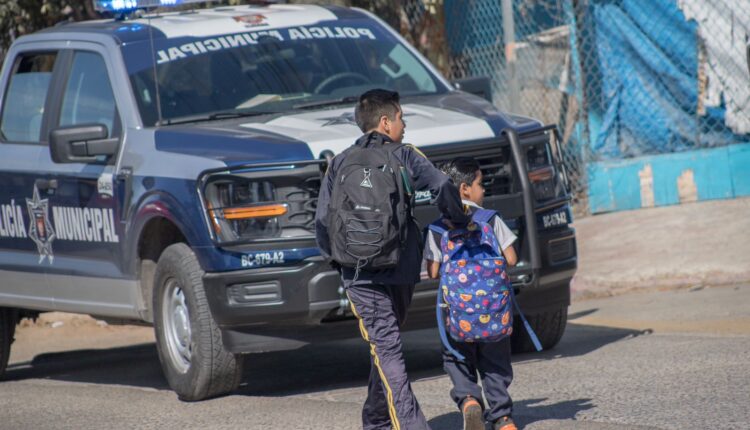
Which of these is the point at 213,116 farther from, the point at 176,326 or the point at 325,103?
the point at 176,326

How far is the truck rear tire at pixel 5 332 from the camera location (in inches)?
357

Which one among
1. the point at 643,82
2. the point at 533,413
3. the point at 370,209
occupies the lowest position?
the point at 533,413

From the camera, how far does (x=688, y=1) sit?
11484 mm

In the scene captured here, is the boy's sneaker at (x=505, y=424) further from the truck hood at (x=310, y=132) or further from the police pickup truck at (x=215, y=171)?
the truck hood at (x=310, y=132)

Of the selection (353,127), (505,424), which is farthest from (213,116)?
(505,424)

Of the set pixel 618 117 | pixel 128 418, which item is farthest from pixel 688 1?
pixel 128 418

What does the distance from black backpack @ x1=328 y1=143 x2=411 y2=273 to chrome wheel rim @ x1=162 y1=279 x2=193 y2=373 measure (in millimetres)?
1971

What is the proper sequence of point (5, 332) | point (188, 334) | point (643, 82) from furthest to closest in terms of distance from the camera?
point (643, 82)
point (5, 332)
point (188, 334)

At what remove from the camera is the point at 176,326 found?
7.24 m

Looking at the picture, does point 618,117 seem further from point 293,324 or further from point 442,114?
point 293,324

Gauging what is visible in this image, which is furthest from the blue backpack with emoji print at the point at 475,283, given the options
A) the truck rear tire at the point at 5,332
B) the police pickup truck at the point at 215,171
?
the truck rear tire at the point at 5,332

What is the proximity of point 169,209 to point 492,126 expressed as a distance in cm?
182

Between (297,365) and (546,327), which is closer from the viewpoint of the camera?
(546,327)

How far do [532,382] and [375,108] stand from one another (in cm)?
207
